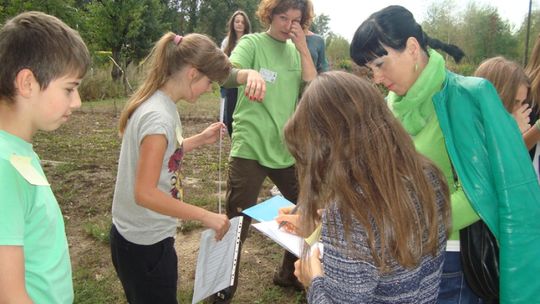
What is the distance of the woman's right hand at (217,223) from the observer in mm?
1767

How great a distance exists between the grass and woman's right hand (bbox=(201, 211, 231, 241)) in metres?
1.04

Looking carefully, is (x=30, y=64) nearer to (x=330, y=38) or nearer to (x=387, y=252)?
(x=387, y=252)

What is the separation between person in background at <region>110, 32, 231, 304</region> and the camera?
1620mm

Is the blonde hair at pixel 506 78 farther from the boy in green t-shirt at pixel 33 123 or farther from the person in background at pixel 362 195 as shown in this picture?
the boy in green t-shirt at pixel 33 123

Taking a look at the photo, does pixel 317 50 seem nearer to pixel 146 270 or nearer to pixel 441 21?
pixel 146 270

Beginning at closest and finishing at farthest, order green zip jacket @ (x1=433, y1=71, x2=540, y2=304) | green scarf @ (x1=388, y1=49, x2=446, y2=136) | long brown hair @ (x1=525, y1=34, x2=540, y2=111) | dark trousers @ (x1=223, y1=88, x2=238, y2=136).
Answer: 1. green zip jacket @ (x1=433, y1=71, x2=540, y2=304)
2. green scarf @ (x1=388, y1=49, x2=446, y2=136)
3. long brown hair @ (x1=525, y1=34, x2=540, y2=111)
4. dark trousers @ (x1=223, y1=88, x2=238, y2=136)

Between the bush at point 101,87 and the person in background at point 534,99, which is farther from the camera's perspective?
the bush at point 101,87

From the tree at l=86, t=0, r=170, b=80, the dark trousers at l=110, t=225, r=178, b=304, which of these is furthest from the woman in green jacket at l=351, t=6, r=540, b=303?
the tree at l=86, t=0, r=170, b=80

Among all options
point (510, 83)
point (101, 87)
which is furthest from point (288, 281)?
point (101, 87)

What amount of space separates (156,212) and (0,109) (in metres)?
0.74

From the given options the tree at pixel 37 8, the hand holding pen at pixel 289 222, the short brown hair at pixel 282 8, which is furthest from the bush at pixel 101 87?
the hand holding pen at pixel 289 222

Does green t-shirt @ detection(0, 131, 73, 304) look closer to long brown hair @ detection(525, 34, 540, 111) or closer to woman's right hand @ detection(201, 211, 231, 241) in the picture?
woman's right hand @ detection(201, 211, 231, 241)

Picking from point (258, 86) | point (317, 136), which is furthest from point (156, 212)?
point (317, 136)

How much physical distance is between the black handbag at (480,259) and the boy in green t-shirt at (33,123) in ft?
4.04
